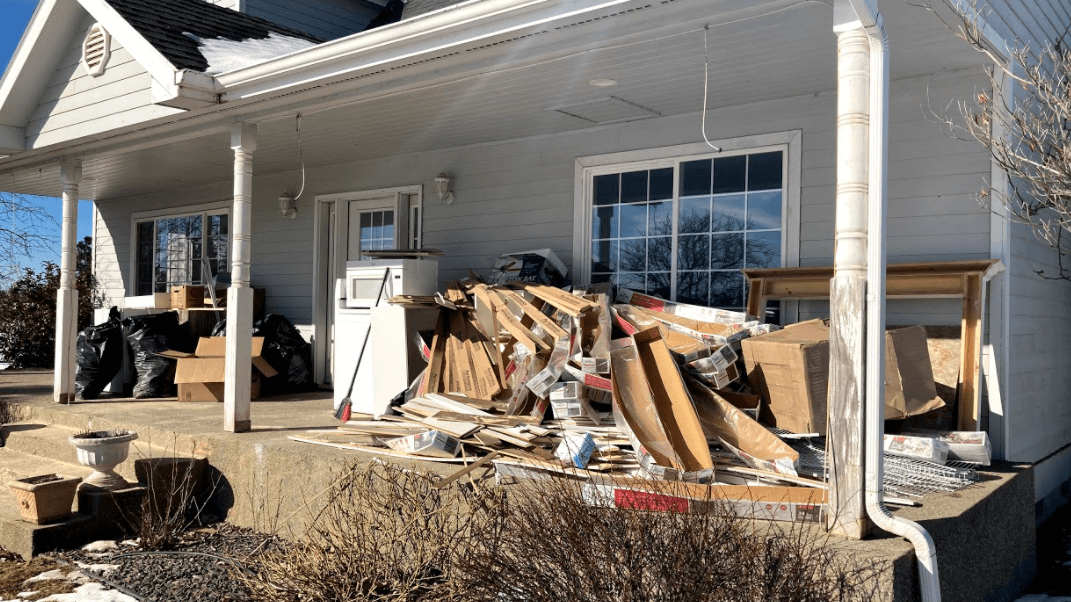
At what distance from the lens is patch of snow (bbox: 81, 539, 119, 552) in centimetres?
600

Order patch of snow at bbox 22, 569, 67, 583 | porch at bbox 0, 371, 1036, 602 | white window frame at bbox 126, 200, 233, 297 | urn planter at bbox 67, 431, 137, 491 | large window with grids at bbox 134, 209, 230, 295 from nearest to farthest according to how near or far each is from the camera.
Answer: porch at bbox 0, 371, 1036, 602
patch of snow at bbox 22, 569, 67, 583
urn planter at bbox 67, 431, 137, 491
white window frame at bbox 126, 200, 233, 297
large window with grids at bbox 134, 209, 230, 295

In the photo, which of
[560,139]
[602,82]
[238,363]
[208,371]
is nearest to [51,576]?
[238,363]

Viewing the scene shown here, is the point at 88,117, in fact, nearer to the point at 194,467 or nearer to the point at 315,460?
the point at 194,467

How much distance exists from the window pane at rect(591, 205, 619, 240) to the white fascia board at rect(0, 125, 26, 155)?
6226 mm

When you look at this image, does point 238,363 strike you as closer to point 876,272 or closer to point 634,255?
point 634,255

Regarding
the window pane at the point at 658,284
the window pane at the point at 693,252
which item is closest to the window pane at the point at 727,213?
the window pane at the point at 693,252

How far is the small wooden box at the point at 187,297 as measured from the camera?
1079cm

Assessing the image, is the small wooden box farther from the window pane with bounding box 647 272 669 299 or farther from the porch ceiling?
the window pane with bounding box 647 272 669 299

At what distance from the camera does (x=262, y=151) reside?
991cm

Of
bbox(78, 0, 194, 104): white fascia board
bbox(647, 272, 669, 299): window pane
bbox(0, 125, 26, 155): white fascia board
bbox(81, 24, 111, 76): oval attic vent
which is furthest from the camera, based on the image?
bbox(0, 125, 26, 155): white fascia board

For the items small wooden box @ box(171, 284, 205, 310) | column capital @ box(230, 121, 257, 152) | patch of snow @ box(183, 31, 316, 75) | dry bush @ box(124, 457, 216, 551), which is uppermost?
patch of snow @ box(183, 31, 316, 75)

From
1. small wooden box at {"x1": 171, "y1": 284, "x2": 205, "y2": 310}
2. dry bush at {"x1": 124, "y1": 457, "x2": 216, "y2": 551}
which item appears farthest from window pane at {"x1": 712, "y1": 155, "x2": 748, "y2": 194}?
small wooden box at {"x1": 171, "y1": 284, "x2": 205, "y2": 310}

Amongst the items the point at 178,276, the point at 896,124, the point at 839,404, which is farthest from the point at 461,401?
the point at 178,276

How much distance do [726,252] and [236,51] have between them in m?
4.79
